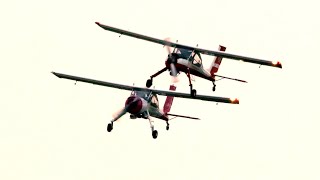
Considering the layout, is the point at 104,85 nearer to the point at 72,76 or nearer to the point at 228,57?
the point at 72,76

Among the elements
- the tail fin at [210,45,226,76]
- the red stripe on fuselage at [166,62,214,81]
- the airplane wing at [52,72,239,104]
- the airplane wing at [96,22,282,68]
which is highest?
the airplane wing at [96,22,282,68]

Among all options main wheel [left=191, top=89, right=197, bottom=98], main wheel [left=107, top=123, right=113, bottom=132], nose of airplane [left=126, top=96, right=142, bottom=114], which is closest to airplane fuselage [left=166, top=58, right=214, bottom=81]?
main wheel [left=191, top=89, right=197, bottom=98]

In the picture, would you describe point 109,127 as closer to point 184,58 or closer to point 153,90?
point 153,90

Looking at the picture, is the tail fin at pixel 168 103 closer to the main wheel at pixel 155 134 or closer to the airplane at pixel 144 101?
the airplane at pixel 144 101

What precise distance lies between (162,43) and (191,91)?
288 cm

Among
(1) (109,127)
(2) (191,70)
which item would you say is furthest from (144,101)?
(2) (191,70)

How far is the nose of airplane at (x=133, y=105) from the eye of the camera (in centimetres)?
6731

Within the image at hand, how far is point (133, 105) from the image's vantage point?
6738 centimetres

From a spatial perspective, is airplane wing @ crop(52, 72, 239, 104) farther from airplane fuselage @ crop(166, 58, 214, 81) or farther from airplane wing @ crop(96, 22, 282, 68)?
airplane wing @ crop(96, 22, 282, 68)

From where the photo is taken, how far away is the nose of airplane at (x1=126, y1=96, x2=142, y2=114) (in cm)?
6731

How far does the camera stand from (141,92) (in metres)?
68.5

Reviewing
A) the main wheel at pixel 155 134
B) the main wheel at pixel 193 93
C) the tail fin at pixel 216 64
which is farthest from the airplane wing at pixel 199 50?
the main wheel at pixel 155 134

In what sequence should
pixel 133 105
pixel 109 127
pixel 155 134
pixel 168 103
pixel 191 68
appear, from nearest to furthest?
pixel 191 68 → pixel 133 105 → pixel 109 127 → pixel 155 134 → pixel 168 103

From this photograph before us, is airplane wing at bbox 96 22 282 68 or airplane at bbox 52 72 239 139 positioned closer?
airplane wing at bbox 96 22 282 68
